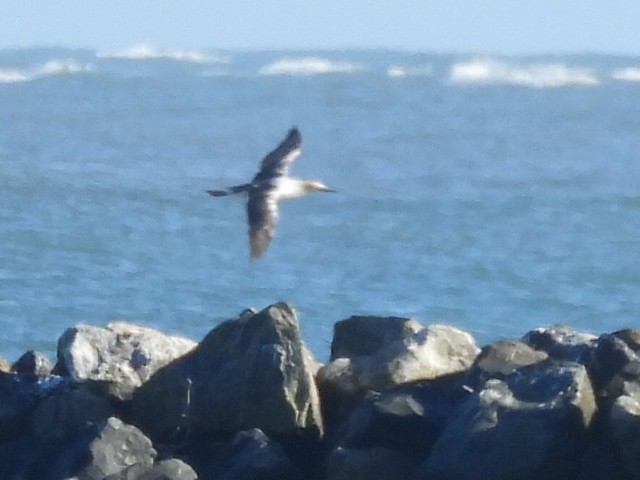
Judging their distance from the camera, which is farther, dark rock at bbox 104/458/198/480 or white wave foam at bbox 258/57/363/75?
white wave foam at bbox 258/57/363/75

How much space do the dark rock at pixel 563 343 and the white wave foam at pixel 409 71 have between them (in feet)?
164

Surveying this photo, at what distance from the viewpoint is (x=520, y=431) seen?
8.74 m

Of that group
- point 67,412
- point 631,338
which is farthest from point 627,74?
point 67,412

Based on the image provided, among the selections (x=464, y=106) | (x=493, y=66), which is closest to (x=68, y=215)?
(x=464, y=106)

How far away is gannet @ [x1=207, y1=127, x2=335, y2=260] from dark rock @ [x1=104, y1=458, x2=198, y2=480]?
168cm

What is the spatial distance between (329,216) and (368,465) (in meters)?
13.4

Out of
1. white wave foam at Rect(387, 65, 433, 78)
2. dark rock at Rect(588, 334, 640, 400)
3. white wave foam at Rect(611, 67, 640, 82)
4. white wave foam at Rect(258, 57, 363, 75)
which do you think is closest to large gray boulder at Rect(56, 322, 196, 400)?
dark rock at Rect(588, 334, 640, 400)

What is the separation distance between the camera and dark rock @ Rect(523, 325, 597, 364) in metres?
9.66

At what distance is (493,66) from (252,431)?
53.2 m

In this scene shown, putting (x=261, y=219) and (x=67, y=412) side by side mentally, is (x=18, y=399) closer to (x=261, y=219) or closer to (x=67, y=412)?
(x=67, y=412)

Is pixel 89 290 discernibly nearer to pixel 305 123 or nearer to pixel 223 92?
pixel 305 123

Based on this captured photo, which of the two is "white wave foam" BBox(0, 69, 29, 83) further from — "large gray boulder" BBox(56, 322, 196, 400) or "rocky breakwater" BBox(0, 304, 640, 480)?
"rocky breakwater" BBox(0, 304, 640, 480)

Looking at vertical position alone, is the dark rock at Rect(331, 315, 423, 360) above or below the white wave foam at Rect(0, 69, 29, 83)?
above

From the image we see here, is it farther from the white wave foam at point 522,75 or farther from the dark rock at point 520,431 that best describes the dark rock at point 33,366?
the white wave foam at point 522,75
